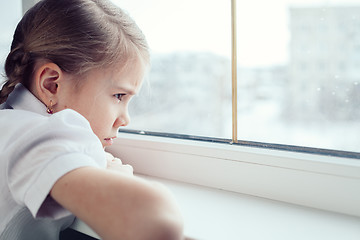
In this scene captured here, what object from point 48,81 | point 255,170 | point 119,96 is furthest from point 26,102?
point 255,170

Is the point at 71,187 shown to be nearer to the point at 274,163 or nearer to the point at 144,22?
the point at 274,163

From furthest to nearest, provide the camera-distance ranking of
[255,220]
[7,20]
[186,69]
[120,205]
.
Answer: [7,20], [186,69], [255,220], [120,205]

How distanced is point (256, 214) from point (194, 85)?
413 millimetres

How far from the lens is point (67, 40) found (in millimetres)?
637

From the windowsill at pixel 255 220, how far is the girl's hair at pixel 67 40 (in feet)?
1.14

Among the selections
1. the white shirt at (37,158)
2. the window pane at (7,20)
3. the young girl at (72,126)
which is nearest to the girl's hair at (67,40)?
the young girl at (72,126)

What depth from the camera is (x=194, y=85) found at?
2.97 feet

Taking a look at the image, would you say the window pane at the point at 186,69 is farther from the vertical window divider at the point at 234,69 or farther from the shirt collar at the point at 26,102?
the shirt collar at the point at 26,102

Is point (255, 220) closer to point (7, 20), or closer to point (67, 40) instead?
point (67, 40)

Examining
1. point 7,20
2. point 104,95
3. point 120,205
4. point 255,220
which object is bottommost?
point 255,220

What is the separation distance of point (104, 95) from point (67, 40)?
0.44ft

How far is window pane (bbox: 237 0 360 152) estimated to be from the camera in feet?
2.16

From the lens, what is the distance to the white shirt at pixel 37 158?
0.41 metres

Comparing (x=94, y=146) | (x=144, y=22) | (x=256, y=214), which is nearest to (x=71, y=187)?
(x=94, y=146)
